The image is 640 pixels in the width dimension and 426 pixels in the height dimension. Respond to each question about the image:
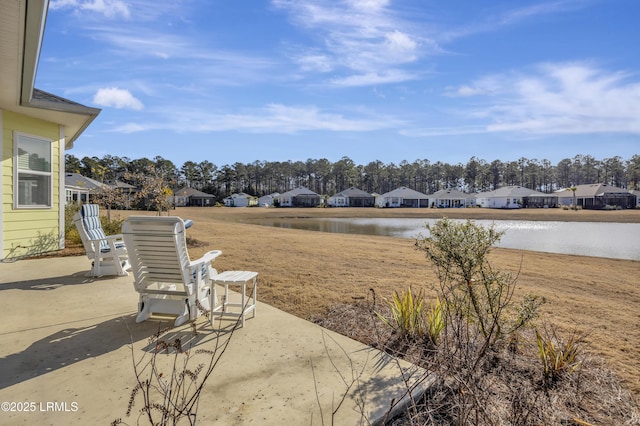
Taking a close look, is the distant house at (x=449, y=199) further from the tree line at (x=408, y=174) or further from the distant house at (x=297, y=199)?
the distant house at (x=297, y=199)

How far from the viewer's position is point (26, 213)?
305 inches

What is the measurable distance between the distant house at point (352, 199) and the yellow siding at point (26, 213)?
61.8 meters

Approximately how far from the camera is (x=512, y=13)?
9.70 meters

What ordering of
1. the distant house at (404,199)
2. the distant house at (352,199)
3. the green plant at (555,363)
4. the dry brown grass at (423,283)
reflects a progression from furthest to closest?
the distant house at (352,199), the distant house at (404,199), the dry brown grass at (423,283), the green plant at (555,363)

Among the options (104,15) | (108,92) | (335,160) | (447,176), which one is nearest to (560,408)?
(104,15)

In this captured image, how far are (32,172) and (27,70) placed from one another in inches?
150

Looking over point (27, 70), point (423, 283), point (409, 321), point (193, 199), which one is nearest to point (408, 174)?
point (193, 199)

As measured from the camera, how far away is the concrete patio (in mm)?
2240

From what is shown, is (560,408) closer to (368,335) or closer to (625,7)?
(368,335)

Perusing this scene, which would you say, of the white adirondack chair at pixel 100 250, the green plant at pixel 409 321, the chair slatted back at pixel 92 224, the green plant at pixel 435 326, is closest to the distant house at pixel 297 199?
the chair slatted back at pixel 92 224

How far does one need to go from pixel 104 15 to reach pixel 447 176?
9954 cm

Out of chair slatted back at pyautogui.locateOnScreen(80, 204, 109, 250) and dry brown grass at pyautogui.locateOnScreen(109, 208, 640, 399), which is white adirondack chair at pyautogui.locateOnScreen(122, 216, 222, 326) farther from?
chair slatted back at pyautogui.locateOnScreen(80, 204, 109, 250)

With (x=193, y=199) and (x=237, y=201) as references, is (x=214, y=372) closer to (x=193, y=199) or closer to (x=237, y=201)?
(x=193, y=199)

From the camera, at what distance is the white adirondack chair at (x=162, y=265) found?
3.64m
